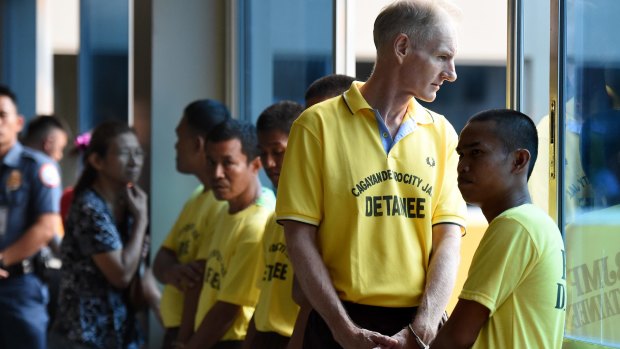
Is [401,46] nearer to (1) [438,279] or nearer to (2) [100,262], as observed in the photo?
(1) [438,279]

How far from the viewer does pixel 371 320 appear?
2.81 m

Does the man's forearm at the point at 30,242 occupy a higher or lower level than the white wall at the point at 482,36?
lower

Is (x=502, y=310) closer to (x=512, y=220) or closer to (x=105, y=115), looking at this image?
(x=512, y=220)

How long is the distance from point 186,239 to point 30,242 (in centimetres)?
144

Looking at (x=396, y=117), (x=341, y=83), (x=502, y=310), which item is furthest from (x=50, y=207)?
(x=502, y=310)

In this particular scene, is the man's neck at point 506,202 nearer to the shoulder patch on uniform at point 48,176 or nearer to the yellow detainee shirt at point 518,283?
the yellow detainee shirt at point 518,283

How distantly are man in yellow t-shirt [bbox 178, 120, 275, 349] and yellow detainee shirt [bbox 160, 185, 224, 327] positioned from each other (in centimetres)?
20

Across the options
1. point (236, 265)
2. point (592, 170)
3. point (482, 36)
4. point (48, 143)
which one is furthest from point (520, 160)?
point (482, 36)

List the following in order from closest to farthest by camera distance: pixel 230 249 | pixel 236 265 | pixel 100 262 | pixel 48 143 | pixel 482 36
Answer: pixel 236 265 < pixel 230 249 < pixel 100 262 < pixel 48 143 < pixel 482 36

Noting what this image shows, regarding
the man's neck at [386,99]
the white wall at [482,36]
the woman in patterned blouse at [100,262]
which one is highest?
the white wall at [482,36]

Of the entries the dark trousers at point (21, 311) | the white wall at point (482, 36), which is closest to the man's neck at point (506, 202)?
the dark trousers at point (21, 311)

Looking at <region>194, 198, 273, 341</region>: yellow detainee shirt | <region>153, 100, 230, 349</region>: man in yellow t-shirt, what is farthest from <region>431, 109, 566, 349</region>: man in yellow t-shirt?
<region>153, 100, 230, 349</region>: man in yellow t-shirt

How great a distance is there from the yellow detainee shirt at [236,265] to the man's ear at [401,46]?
1.02m

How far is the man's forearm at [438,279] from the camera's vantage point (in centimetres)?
276
